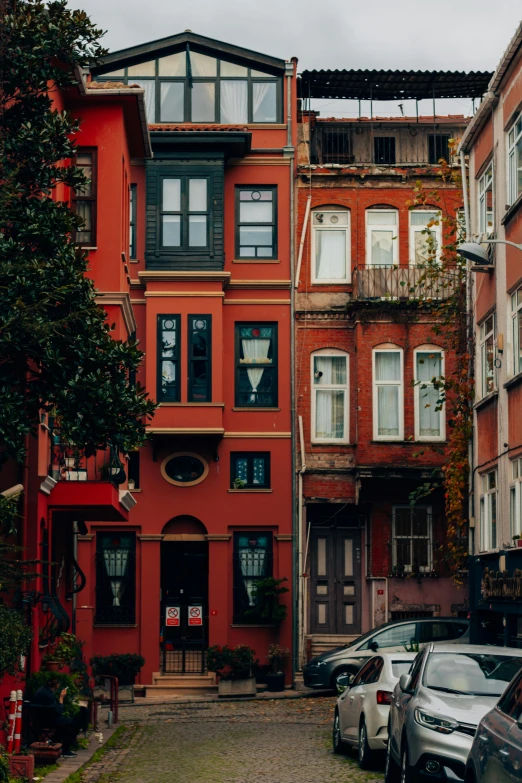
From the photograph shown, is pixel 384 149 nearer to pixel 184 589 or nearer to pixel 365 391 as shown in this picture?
pixel 365 391

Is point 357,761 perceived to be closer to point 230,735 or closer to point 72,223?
point 230,735

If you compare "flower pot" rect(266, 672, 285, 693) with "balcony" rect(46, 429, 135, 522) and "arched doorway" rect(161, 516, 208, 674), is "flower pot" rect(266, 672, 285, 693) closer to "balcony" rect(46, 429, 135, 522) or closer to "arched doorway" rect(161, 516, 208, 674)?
"arched doorway" rect(161, 516, 208, 674)

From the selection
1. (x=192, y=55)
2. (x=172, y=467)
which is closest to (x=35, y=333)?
(x=172, y=467)

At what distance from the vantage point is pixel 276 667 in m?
32.4

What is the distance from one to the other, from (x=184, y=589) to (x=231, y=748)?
45.8ft

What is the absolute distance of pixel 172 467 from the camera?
33969 millimetres

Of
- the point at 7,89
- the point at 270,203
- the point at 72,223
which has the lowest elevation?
the point at 72,223

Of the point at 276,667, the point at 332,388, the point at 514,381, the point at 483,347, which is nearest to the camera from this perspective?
the point at 514,381

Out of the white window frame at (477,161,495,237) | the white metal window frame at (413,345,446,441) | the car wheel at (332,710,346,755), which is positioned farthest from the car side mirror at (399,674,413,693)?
the white metal window frame at (413,345,446,441)

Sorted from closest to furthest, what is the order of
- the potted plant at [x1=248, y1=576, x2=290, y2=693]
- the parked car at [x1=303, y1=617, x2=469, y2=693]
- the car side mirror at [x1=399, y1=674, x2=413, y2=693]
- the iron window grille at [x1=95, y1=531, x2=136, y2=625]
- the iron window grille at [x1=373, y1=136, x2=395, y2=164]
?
the car side mirror at [x1=399, y1=674, x2=413, y2=693] < the parked car at [x1=303, y1=617, x2=469, y2=693] < the potted plant at [x1=248, y1=576, x2=290, y2=693] < the iron window grille at [x1=95, y1=531, x2=136, y2=625] < the iron window grille at [x1=373, y1=136, x2=395, y2=164]

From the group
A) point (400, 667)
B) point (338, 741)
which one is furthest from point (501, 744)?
point (338, 741)

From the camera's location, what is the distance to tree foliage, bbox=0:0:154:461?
49.1 ft

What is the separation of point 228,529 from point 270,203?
879cm

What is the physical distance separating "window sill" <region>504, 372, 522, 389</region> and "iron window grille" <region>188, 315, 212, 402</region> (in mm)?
11471
